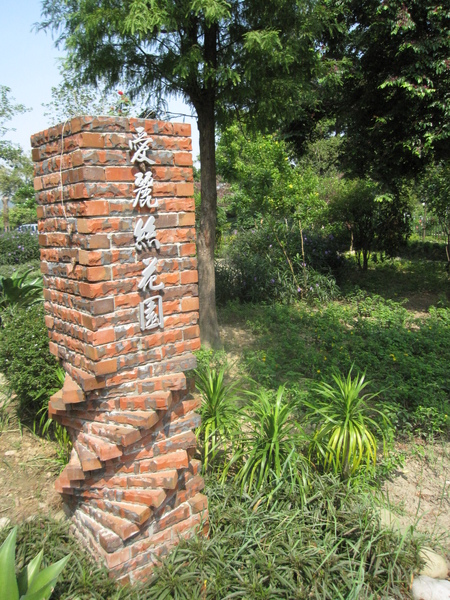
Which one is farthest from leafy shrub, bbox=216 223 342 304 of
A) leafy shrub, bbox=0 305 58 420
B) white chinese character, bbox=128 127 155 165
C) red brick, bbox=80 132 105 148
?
red brick, bbox=80 132 105 148

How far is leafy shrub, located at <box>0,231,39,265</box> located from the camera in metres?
11.3

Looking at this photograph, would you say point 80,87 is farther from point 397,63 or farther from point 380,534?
point 380,534

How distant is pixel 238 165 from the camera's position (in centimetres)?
944

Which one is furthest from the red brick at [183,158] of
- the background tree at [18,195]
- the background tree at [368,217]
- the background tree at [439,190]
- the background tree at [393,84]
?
the background tree at [18,195]

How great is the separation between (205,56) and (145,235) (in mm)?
3489

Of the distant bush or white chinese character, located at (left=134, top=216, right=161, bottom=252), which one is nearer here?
white chinese character, located at (left=134, top=216, right=161, bottom=252)

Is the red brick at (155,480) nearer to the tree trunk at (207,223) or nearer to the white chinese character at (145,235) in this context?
the white chinese character at (145,235)

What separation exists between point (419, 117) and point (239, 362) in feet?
13.8

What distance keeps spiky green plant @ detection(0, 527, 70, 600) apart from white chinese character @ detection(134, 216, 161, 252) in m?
1.33

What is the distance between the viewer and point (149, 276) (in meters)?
2.30

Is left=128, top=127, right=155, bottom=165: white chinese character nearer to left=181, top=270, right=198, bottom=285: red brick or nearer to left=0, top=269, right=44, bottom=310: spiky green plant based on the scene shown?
left=181, top=270, right=198, bottom=285: red brick

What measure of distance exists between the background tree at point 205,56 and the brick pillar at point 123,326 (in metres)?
2.11

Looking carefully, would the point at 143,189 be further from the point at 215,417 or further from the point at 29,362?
the point at 29,362

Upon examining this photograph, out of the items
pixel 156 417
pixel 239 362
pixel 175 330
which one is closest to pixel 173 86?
pixel 239 362
